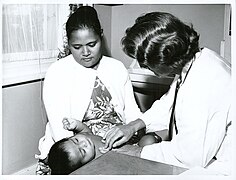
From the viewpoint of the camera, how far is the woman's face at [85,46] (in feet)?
2.76

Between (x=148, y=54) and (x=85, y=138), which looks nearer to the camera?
(x=148, y=54)

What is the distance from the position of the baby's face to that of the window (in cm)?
19

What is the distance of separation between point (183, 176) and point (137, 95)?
0.38m

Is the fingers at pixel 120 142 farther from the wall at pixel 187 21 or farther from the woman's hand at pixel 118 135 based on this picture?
the wall at pixel 187 21

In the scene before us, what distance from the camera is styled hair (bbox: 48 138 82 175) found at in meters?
0.79

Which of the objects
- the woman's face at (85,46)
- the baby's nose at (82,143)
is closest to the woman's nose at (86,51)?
the woman's face at (85,46)

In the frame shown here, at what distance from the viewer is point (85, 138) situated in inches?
33.1

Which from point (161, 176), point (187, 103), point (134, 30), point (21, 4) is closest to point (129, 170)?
point (161, 176)

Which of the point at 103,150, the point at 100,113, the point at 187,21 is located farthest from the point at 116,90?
the point at 187,21

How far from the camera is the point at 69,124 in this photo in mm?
861

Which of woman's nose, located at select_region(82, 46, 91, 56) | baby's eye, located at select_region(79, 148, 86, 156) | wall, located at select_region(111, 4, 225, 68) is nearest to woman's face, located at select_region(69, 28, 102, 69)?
woman's nose, located at select_region(82, 46, 91, 56)

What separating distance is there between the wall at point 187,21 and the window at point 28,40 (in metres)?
0.17

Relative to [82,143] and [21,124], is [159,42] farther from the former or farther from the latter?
[21,124]

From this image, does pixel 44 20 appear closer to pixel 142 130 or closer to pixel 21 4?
pixel 21 4
